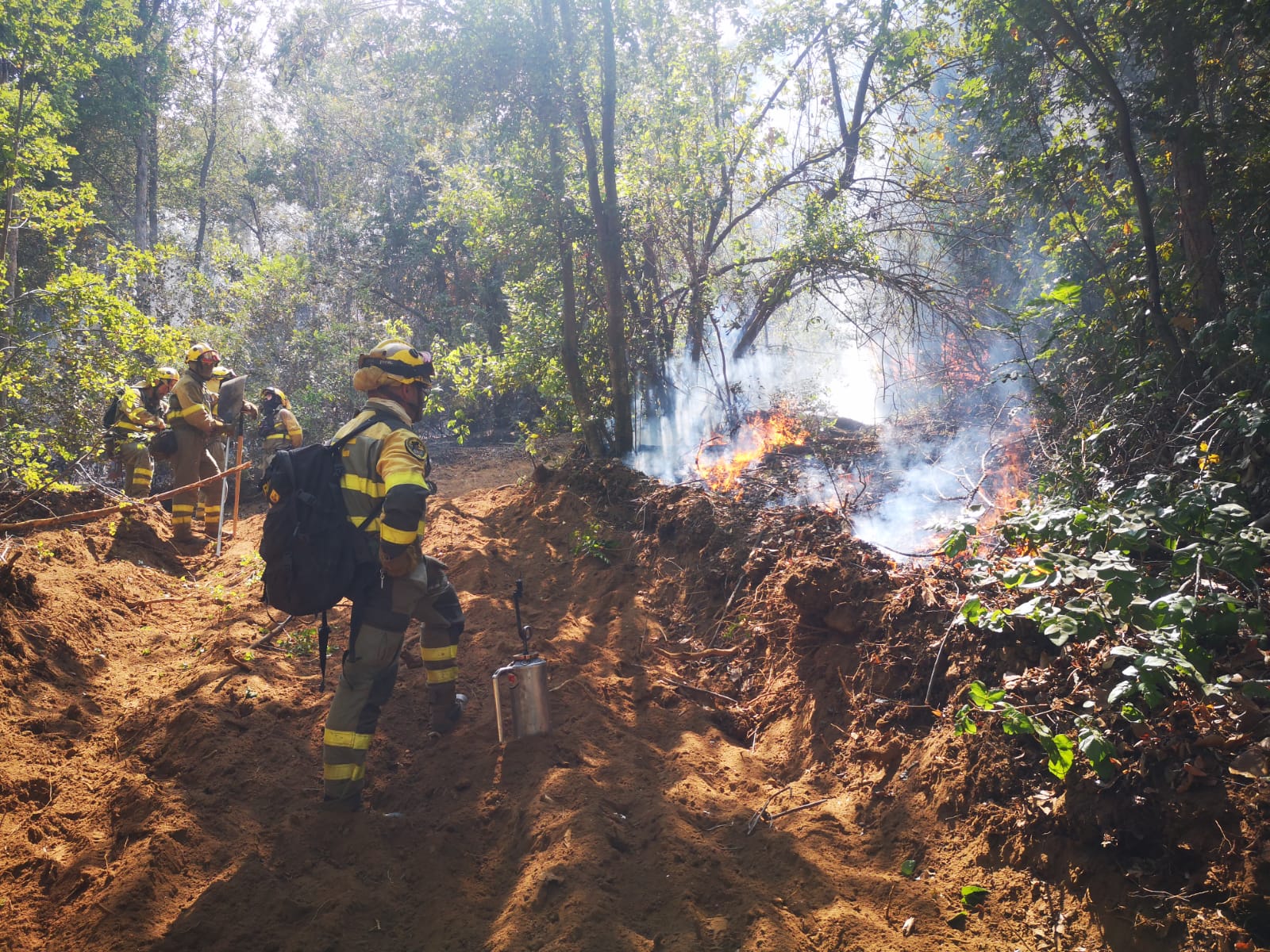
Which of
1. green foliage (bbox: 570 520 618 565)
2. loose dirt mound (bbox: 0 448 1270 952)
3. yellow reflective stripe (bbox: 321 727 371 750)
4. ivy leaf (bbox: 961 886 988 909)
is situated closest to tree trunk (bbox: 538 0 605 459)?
green foliage (bbox: 570 520 618 565)

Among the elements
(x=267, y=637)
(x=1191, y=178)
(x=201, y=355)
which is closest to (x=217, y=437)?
(x=201, y=355)

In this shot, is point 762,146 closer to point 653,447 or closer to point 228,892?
point 653,447

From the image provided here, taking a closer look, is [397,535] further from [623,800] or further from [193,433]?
[193,433]

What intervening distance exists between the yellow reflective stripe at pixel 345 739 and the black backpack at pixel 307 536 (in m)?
0.50

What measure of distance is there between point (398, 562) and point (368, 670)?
1.95 feet

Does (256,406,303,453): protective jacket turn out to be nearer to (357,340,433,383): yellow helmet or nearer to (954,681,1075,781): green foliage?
(357,340,433,383): yellow helmet

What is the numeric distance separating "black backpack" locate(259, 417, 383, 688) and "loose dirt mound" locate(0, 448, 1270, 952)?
1.08 metres

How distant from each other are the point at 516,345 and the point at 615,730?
6.69 m

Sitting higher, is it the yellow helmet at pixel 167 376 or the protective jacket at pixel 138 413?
the yellow helmet at pixel 167 376

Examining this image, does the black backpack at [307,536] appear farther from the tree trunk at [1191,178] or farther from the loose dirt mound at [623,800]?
the tree trunk at [1191,178]

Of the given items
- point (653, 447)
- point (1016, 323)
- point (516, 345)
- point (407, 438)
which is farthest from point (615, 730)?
point (516, 345)

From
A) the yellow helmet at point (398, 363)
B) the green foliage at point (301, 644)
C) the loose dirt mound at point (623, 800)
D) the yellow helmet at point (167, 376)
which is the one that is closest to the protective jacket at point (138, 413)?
the yellow helmet at point (167, 376)

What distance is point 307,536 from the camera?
13.1ft

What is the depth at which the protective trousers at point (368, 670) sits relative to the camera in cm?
397
